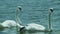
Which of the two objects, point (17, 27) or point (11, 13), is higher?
point (17, 27)

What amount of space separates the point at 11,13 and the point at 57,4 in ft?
9.37

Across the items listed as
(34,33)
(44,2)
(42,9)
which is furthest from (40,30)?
(44,2)

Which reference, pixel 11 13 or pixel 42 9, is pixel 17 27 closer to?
pixel 11 13

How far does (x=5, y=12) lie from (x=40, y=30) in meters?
6.73

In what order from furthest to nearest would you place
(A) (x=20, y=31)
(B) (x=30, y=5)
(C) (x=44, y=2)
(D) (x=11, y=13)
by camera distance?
(C) (x=44, y=2) < (B) (x=30, y=5) < (D) (x=11, y=13) < (A) (x=20, y=31)

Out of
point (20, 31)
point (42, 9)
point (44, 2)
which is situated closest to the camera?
point (20, 31)

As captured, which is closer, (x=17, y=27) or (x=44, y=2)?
(x=17, y=27)

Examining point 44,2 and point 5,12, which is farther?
point 44,2

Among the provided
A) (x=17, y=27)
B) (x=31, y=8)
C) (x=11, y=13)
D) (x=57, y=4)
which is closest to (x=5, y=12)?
(x=11, y=13)

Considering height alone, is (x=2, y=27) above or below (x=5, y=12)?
above

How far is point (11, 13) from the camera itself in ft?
37.7

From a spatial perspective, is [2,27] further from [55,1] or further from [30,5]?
[55,1]

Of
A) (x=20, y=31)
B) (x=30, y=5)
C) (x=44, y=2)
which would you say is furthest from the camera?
(x=44, y=2)

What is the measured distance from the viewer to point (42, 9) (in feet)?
41.4
